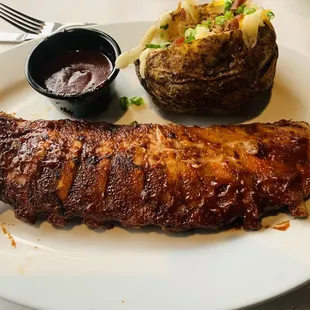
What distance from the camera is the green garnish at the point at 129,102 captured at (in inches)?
96.1

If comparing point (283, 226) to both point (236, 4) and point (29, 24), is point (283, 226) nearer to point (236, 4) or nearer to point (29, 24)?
point (236, 4)

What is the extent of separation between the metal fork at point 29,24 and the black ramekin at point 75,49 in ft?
1.89

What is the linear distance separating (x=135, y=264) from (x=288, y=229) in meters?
0.67

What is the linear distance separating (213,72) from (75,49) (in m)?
0.90

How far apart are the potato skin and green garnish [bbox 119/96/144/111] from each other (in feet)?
0.61

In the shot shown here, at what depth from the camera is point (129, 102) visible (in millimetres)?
2459

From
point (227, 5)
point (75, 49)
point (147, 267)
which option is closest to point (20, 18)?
point (75, 49)

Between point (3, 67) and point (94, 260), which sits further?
point (3, 67)

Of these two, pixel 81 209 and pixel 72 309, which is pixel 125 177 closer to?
pixel 81 209

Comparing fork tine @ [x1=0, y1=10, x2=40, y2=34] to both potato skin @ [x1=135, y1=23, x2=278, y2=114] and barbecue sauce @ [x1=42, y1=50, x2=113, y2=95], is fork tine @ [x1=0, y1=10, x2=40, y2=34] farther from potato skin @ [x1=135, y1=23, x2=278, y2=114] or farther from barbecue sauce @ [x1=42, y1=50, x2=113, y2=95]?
potato skin @ [x1=135, y1=23, x2=278, y2=114]

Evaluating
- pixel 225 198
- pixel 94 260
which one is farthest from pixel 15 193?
pixel 225 198

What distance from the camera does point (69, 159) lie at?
6.37 feet

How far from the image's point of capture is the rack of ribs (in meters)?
1.83

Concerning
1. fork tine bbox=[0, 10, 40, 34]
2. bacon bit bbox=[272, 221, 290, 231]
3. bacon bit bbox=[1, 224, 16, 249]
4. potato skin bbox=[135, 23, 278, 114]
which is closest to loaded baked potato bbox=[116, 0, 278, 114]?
potato skin bbox=[135, 23, 278, 114]
